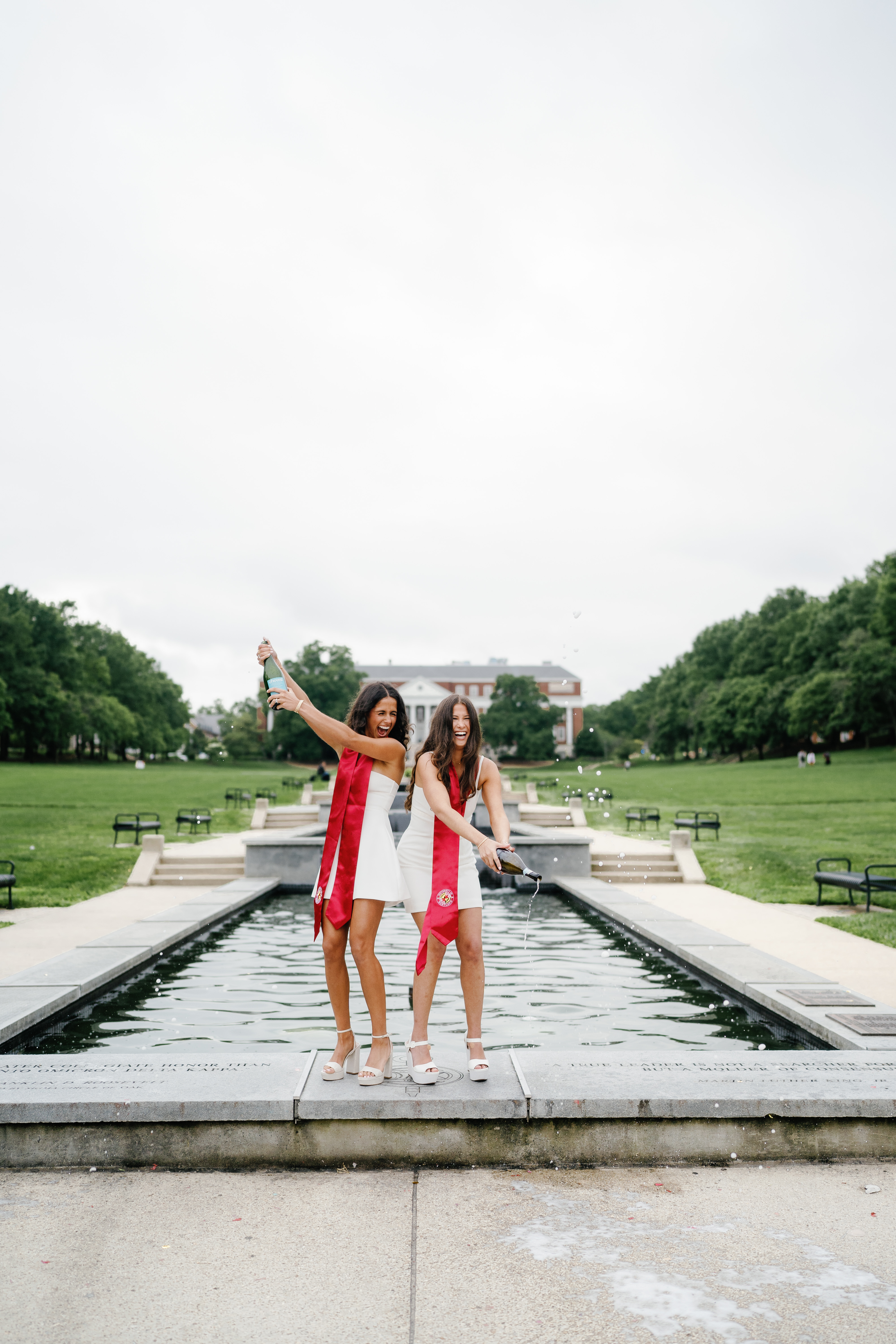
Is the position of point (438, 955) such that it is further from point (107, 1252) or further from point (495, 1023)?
point (495, 1023)

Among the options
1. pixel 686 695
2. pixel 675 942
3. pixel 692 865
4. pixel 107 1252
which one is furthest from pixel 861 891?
pixel 686 695

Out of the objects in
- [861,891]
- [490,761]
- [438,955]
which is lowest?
[861,891]

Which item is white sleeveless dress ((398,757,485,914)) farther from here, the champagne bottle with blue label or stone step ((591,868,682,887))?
stone step ((591,868,682,887))

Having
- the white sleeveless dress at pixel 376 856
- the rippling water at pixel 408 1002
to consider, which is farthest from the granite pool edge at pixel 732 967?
the white sleeveless dress at pixel 376 856

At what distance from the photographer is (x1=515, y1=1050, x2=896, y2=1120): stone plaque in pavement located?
4.39 meters

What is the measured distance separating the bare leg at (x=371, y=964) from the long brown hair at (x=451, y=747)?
0.54 m

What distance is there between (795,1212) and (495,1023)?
3.89 m

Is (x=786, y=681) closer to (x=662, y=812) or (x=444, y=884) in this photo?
(x=662, y=812)

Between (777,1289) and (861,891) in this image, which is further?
(861,891)

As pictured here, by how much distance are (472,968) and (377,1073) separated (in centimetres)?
68

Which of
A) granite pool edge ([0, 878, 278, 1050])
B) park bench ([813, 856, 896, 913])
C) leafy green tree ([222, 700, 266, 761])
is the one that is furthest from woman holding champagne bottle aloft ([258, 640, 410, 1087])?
leafy green tree ([222, 700, 266, 761])

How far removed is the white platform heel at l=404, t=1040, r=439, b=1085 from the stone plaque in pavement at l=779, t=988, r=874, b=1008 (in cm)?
372

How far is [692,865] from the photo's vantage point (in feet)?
54.6

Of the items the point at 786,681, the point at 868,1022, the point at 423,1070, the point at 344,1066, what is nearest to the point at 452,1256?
the point at 423,1070
